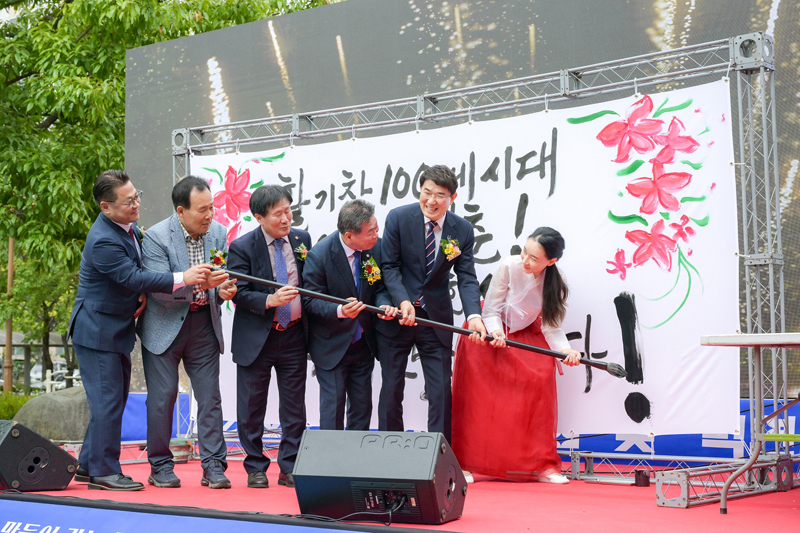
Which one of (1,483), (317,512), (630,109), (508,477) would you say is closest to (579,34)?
(630,109)

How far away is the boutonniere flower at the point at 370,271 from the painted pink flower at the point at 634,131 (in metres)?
1.34

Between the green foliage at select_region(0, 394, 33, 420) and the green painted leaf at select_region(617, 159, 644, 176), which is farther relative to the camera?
Result: the green foliage at select_region(0, 394, 33, 420)

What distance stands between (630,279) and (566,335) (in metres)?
0.44

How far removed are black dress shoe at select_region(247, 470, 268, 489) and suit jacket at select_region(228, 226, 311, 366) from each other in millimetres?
532

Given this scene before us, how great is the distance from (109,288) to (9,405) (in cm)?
701

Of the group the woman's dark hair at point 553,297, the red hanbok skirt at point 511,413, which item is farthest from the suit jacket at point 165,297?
the woman's dark hair at point 553,297

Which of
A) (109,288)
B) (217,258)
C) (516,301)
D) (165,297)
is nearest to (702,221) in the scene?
(516,301)

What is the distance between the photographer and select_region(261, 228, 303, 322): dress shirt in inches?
157

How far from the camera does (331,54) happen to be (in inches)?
282

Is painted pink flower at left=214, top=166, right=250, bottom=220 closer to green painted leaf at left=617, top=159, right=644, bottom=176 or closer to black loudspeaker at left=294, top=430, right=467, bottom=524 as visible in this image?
green painted leaf at left=617, top=159, right=644, bottom=176

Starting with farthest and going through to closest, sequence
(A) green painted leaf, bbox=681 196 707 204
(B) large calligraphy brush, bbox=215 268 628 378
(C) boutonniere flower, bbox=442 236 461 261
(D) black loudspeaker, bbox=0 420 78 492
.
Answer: (C) boutonniere flower, bbox=442 236 461 261, (A) green painted leaf, bbox=681 196 707 204, (B) large calligraphy brush, bbox=215 268 628 378, (D) black loudspeaker, bbox=0 420 78 492

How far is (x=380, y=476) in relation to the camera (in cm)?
272

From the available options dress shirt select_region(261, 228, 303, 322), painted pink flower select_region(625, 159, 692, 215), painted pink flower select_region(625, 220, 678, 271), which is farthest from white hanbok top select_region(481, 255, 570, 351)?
dress shirt select_region(261, 228, 303, 322)

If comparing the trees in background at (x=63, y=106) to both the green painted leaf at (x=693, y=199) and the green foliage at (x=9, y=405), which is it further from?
the green painted leaf at (x=693, y=199)
